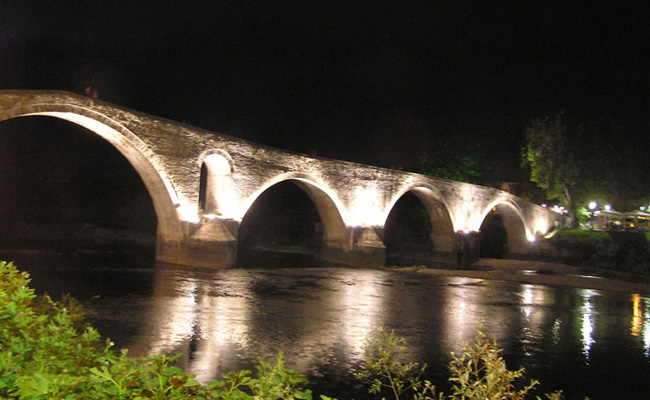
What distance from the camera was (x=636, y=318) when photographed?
14352 mm

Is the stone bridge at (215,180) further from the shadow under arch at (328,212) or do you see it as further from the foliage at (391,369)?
the foliage at (391,369)

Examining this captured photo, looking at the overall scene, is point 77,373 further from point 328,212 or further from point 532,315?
point 328,212

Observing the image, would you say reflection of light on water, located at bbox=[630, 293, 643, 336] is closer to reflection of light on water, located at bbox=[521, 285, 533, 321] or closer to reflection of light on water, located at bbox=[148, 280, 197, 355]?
reflection of light on water, located at bbox=[521, 285, 533, 321]

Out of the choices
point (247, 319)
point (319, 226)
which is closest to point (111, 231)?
point (319, 226)

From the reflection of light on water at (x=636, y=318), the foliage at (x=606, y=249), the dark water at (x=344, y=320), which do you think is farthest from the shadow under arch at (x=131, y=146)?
the foliage at (x=606, y=249)

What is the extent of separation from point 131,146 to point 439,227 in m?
21.1

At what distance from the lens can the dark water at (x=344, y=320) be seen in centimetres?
834

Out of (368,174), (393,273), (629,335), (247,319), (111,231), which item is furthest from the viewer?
(111,231)

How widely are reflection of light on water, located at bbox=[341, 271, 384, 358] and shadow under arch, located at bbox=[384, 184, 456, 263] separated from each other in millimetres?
11086

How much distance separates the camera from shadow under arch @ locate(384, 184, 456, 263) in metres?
29.9

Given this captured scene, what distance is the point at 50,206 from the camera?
40.4m

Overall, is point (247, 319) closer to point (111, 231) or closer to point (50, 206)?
point (111, 231)

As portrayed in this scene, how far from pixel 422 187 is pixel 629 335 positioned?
1675cm

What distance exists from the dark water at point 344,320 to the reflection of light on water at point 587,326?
42 mm
